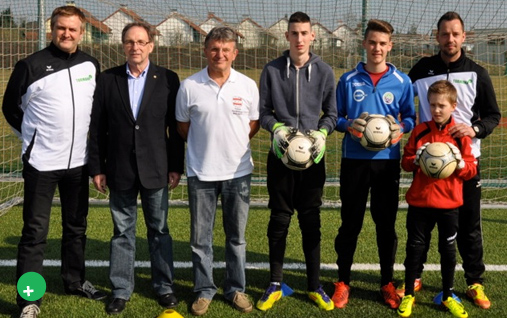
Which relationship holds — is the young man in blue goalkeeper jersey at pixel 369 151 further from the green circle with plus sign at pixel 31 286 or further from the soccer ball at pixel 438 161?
the green circle with plus sign at pixel 31 286

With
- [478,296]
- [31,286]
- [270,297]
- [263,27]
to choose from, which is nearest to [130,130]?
[31,286]

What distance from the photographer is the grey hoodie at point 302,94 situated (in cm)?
393

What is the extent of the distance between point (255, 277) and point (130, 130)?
1.71 meters

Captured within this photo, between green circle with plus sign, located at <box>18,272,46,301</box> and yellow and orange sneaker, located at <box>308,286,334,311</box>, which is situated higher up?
green circle with plus sign, located at <box>18,272,46,301</box>

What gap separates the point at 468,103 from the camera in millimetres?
4098

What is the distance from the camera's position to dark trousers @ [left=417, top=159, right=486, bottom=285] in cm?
411

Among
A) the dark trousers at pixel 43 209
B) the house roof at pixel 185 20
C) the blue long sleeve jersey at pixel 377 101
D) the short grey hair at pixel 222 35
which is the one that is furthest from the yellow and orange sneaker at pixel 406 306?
the house roof at pixel 185 20

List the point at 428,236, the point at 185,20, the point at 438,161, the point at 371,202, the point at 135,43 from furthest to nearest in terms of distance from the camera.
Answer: the point at 185,20 → the point at 371,202 → the point at 428,236 → the point at 135,43 → the point at 438,161

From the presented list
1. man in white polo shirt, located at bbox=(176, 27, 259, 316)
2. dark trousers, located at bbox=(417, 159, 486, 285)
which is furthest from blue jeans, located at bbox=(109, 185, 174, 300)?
dark trousers, located at bbox=(417, 159, 486, 285)

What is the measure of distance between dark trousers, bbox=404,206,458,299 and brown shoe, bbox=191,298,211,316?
143 cm

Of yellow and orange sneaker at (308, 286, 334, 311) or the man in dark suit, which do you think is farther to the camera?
yellow and orange sneaker at (308, 286, 334, 311)

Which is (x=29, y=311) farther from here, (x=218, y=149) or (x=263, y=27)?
(x=263, y=27)

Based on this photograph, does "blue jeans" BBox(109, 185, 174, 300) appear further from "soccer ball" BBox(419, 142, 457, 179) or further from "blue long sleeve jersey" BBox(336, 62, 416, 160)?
"soccer ball" BBox(419, 142, 457, 179)

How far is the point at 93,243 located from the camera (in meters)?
5.65
